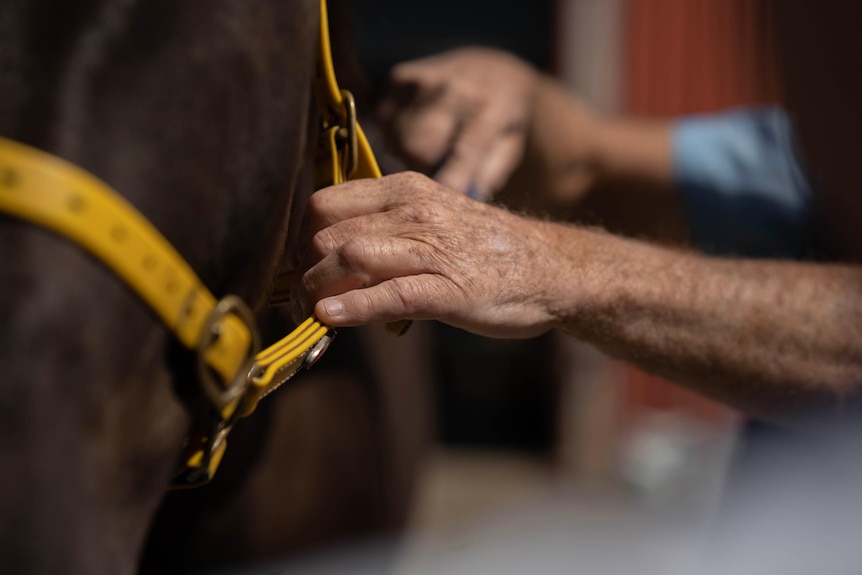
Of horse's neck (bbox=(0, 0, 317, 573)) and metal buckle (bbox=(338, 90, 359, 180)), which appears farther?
metal buckle (bbox=(338, 90, 359, 180))

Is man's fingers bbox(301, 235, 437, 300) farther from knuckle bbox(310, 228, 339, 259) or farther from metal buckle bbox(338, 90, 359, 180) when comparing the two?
metal buckle bbox(338, 90, 359, 180)

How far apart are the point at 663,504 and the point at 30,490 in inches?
124

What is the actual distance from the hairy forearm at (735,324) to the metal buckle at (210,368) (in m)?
0.38

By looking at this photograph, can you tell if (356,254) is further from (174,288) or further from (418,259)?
(174,288)

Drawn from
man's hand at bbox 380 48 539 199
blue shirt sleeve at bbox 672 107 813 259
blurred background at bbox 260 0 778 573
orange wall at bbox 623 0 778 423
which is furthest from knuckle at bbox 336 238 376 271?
orange wall at bbox 623 0 778 423

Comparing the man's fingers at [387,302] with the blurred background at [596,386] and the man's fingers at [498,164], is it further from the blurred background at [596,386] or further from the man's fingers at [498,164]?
the blurred background at [596,386]

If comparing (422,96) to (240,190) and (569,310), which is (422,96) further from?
(240,190)

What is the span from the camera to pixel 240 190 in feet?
1.90

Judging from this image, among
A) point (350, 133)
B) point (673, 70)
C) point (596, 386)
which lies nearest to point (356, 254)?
point (350, 133)

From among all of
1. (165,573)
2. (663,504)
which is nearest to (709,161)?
(165,573)

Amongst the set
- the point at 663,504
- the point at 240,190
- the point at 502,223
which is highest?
the point at 240,190

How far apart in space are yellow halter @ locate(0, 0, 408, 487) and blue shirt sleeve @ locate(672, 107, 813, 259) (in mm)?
1095

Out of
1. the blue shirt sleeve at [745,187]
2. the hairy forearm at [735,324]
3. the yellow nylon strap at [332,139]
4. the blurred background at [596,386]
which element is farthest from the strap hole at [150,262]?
the blurred background at [596,386]

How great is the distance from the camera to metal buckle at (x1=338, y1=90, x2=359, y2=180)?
2.47 ft
